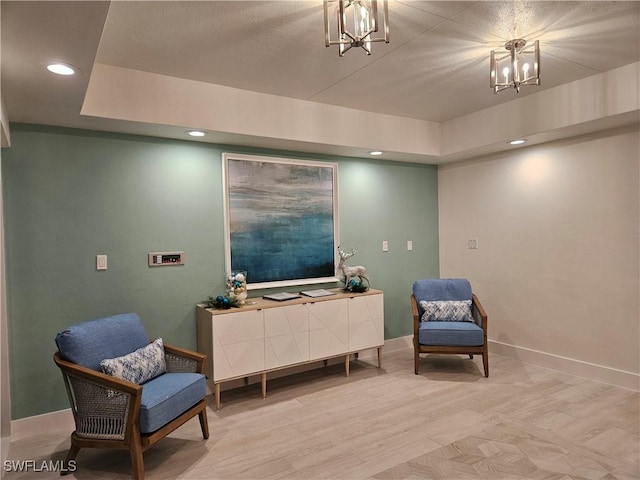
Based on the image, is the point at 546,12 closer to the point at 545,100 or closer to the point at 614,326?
the point at 545,100

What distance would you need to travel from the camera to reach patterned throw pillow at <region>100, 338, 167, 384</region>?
245cm

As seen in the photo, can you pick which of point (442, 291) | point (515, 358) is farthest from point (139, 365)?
point (515, 358)

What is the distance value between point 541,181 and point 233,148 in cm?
302

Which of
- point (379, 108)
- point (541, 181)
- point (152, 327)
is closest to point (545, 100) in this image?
point (541, 181)

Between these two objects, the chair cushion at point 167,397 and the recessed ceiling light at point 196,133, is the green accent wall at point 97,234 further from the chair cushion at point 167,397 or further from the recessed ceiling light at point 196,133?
the chair cushion at point 167,397

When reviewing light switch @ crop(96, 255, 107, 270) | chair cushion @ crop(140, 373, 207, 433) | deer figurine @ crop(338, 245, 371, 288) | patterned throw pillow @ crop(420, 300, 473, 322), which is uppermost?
light switch @ crop(96, 255, 107, 270)

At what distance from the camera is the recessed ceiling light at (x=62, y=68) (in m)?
1.97

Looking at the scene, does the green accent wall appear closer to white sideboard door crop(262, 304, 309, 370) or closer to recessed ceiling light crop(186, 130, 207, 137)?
recessed ceiling light crop(186, 130, 207, 137)

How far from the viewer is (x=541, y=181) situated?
13.3ft

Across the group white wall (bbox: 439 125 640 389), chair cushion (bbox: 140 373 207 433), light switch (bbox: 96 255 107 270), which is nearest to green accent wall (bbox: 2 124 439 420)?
light switch (bbox: 96 255 107 270)

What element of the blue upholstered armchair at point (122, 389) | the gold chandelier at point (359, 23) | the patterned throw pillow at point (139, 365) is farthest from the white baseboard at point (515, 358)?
the gold chandelier at point (359, 23)

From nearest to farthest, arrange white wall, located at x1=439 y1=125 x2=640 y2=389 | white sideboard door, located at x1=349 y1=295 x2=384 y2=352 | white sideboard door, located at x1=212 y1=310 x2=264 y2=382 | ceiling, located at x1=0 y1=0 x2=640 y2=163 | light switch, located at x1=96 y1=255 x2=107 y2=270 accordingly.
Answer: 1. ceiling, located at x1=0 y1=0 x2=640 y2=163
2. light switch, located at x1=96 y1=255 x2=107 y2=270
3. white sideboard door, located at x1=212 y1=310 x2=264 y2=382
4. white wall, located at x1=439 y1=125 x2=640 y2=389
5. white sideboard door, located at x1=349 y1=295 x2=384 y2=352

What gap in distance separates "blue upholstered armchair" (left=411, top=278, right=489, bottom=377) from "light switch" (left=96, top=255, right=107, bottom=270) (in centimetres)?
276

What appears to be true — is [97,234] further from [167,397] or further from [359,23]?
[359,23]
